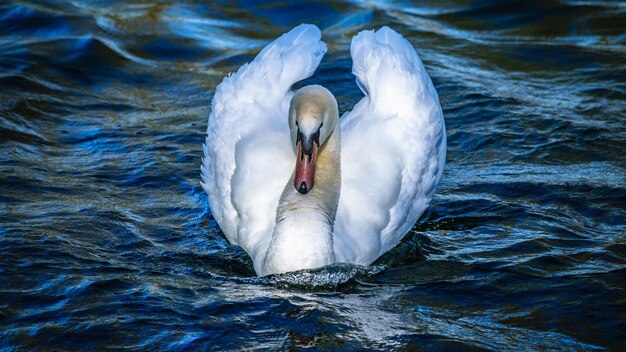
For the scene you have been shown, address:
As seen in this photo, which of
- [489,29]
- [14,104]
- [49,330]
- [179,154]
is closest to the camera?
[49,330]

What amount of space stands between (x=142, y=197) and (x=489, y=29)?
6120 millimetres

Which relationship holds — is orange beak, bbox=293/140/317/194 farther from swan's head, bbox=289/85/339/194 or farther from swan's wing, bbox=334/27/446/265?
swan's wing, bbox=334/27/446/265

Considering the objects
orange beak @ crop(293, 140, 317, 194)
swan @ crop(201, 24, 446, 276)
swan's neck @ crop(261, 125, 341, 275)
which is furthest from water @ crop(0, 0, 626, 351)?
orange beak @ crop(293, 140, 317, 194)

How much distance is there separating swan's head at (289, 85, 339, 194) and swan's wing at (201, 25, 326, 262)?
2.14 ft

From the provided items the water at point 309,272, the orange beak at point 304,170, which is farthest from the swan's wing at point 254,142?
the orange beak at point 304,170

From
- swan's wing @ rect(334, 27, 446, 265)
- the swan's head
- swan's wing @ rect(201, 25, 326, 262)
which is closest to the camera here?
the swan's head

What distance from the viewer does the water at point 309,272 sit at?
19.3 feet

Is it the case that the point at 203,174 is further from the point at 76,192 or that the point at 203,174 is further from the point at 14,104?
the point at 14,104

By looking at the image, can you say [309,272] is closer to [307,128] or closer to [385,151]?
[307,128]

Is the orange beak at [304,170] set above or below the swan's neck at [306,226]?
above

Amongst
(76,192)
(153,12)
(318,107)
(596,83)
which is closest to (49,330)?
(318,107)

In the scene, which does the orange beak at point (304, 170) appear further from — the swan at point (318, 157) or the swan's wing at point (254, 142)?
the swan's wing at point (254, 142)

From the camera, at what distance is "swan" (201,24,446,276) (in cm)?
643

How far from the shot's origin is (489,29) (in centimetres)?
1286
